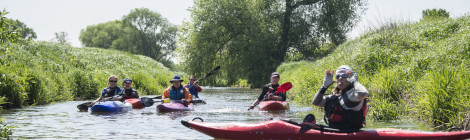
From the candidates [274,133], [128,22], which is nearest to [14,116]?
[274,133]

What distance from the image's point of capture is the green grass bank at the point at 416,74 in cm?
689

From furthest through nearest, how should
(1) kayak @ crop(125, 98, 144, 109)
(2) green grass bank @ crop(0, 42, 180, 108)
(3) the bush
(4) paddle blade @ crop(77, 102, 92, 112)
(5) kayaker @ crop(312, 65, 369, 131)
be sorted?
(3) the bush < (1) kayak @ crop(125, 98, 144, 109) < (4) paddle blade @ crop(77, 102, 92, 112) < (2) green grass bank @ crop(0, 42, 180, 108) < (5) kayaker @ crop(312, 65, 369, 131)

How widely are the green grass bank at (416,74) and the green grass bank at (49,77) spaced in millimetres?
6147

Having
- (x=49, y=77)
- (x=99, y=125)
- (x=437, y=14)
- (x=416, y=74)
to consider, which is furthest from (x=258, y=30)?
(x=99, y=125)

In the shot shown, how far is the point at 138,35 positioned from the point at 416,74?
55644 mm

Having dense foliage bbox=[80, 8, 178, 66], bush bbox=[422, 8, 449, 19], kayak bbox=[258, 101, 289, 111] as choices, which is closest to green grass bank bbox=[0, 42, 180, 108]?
kayak bbox=[258, 101, 289, 111]

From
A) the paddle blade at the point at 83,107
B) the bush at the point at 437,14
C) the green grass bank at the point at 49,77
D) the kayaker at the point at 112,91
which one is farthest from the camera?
the bush at the point at 437,14

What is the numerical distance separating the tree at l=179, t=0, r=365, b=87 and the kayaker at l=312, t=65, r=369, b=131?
23.6 metres

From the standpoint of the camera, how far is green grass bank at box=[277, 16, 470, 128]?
22.6 feet

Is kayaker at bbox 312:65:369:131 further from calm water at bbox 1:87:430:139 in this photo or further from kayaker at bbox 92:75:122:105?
kayaker at bbox 92:75:122:105

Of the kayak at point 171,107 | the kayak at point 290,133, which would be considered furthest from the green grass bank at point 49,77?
the kayak at point 171,107

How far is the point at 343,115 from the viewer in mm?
5512

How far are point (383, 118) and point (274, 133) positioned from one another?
338 centimetres

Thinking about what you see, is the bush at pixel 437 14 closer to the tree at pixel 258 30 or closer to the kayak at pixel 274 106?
the tree at pixel 258 30
